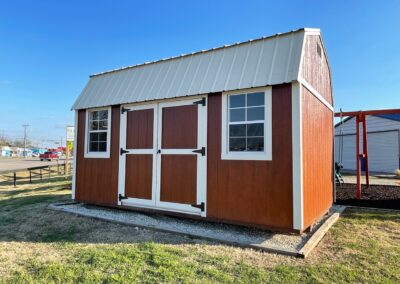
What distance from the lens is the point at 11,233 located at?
5.02 metres

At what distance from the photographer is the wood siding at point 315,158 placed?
4785 mm

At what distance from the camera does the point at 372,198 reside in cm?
809

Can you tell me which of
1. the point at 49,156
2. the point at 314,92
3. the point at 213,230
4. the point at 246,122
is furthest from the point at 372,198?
the point at 49,156

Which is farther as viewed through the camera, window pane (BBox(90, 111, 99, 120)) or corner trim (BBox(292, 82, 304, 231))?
window pane (BBox(90, 111, 99, 120))

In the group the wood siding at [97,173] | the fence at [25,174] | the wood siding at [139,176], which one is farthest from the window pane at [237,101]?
the fence at [25,174]

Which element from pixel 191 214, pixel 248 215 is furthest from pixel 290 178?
pixel 191 214

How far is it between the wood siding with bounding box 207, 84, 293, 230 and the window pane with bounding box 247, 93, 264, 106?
0.74 feet

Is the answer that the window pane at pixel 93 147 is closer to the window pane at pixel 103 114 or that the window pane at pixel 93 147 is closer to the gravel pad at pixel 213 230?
the window pane at pixel 103 114

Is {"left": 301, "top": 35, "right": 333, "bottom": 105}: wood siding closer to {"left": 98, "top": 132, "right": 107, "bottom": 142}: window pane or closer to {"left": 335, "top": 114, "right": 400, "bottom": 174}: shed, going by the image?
{"left": 98, "top": 132, "right": 107, "bottom": 142}: window pane

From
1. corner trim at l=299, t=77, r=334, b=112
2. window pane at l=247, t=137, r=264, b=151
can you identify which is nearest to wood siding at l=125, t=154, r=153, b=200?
window pane at l=247, t=137, r=264, b=151

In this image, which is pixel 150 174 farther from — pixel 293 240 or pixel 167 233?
pixel 293 240

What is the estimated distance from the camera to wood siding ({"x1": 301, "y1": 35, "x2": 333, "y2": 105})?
507 cm

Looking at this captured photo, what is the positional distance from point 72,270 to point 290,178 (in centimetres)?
316

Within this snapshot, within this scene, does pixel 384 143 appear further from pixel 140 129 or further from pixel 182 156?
pixel 140 129
